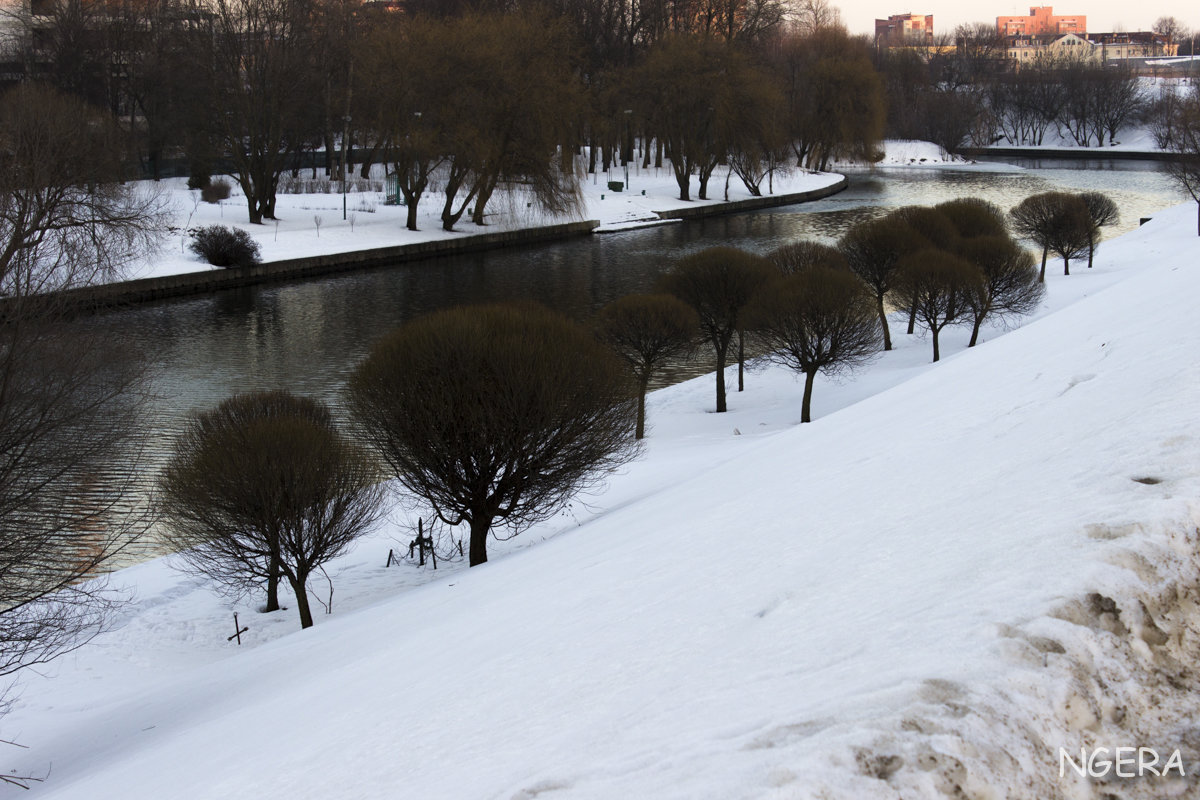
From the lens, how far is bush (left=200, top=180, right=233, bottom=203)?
51.4 metres

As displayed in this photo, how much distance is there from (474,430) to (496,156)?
35341 millimetres

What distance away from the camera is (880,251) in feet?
104

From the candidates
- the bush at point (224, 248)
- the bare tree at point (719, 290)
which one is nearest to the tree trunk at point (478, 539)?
the bare tree at point (719, 290)

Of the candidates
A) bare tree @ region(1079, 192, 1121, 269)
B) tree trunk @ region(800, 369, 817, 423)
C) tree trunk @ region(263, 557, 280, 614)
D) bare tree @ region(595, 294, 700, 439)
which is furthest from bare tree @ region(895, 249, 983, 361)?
tree trunk @ region(263, 557, 280, 614)

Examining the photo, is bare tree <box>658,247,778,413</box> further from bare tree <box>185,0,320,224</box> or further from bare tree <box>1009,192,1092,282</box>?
bare tree <box>185,0,320,224</box>

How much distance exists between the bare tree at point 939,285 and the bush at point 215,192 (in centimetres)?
3617

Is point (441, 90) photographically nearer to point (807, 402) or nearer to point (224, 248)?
point (224, 248)

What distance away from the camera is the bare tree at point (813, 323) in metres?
23.2

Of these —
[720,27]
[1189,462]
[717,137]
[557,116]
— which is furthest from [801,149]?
[1189,462]

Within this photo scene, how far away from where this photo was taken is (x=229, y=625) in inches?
569

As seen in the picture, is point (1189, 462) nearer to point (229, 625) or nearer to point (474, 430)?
point (474, 430)

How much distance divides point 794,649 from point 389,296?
3338 cm

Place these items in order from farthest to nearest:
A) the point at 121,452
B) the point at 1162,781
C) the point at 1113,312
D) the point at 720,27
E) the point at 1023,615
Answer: the point at 720,27
the point at 121,452
the point at 1113,312
the point at 1023,615
the point at 1162,781

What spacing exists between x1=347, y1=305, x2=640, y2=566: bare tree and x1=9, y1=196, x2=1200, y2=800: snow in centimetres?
252
